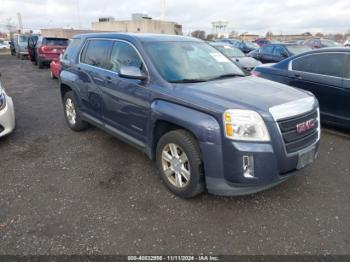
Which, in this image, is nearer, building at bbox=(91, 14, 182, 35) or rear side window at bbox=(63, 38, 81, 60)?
rear side window at bbox=(63, 38, 81, 60)

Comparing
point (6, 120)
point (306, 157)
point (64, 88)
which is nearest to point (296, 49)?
point (64, 88)

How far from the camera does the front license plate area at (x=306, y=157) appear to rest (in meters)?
2.92

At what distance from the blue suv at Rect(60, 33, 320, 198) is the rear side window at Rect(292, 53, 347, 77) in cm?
211

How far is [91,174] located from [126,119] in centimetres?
88

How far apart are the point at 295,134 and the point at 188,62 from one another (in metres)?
1.62

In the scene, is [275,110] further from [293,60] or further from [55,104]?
[55,104]

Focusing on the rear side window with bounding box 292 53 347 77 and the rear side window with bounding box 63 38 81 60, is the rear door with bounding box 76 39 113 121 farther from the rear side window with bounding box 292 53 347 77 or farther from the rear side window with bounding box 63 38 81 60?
the rear side window with bounding box 292 53 347 77

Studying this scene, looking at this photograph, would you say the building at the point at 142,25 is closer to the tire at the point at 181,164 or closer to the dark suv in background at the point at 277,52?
the dark suv in background at the point at 277,52

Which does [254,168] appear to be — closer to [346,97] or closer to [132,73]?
[132,73]

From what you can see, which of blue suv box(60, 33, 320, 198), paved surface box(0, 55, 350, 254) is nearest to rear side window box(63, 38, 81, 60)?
blue suv box(60, 33, 320, 198)

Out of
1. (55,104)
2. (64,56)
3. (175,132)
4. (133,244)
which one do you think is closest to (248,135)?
(175,132)

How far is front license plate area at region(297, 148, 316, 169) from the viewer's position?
292 cm

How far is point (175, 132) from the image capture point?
308cm

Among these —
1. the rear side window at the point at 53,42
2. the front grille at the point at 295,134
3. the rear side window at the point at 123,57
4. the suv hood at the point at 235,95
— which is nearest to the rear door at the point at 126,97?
the rear side window at the point at 123,57
